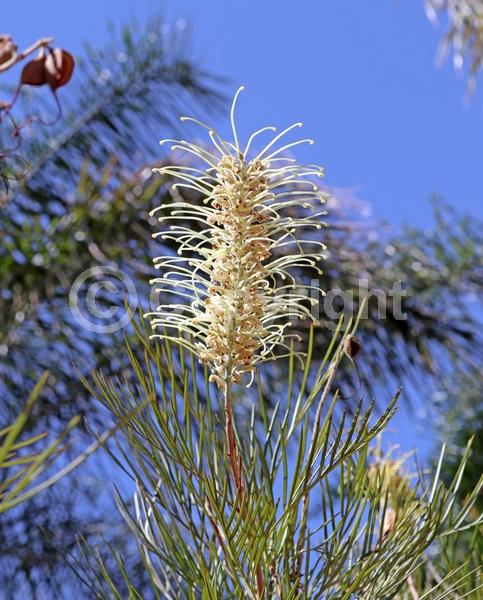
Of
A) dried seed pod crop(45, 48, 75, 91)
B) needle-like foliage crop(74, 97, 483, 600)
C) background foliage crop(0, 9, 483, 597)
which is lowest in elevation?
needle-like foliage crop(74, 97, 483, 600)

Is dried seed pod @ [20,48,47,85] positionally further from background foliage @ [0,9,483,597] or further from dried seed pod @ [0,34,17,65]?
background foliage @ [0,9,483,597]

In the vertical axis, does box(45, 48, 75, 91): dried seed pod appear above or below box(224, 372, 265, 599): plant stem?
above

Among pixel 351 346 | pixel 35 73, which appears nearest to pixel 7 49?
pixel 35 73

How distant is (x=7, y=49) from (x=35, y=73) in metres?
0.02

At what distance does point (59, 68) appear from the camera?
46 centimetres

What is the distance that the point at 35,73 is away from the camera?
0.46 meters

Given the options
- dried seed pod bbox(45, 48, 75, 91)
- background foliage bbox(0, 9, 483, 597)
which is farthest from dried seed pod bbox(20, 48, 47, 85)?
background foliage bbox(0, 9, 483, 597)

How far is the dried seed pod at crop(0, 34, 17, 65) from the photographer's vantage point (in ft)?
1.44

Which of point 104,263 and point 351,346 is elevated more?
point 104,263

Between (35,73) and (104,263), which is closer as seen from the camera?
(35,73)

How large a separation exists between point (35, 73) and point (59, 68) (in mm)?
12

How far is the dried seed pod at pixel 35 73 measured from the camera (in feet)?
1.51

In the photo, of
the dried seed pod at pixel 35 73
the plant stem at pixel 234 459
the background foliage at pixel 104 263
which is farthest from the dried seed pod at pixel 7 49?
the background foliage at pixel 104 263

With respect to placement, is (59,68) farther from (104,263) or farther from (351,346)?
(104,263)
